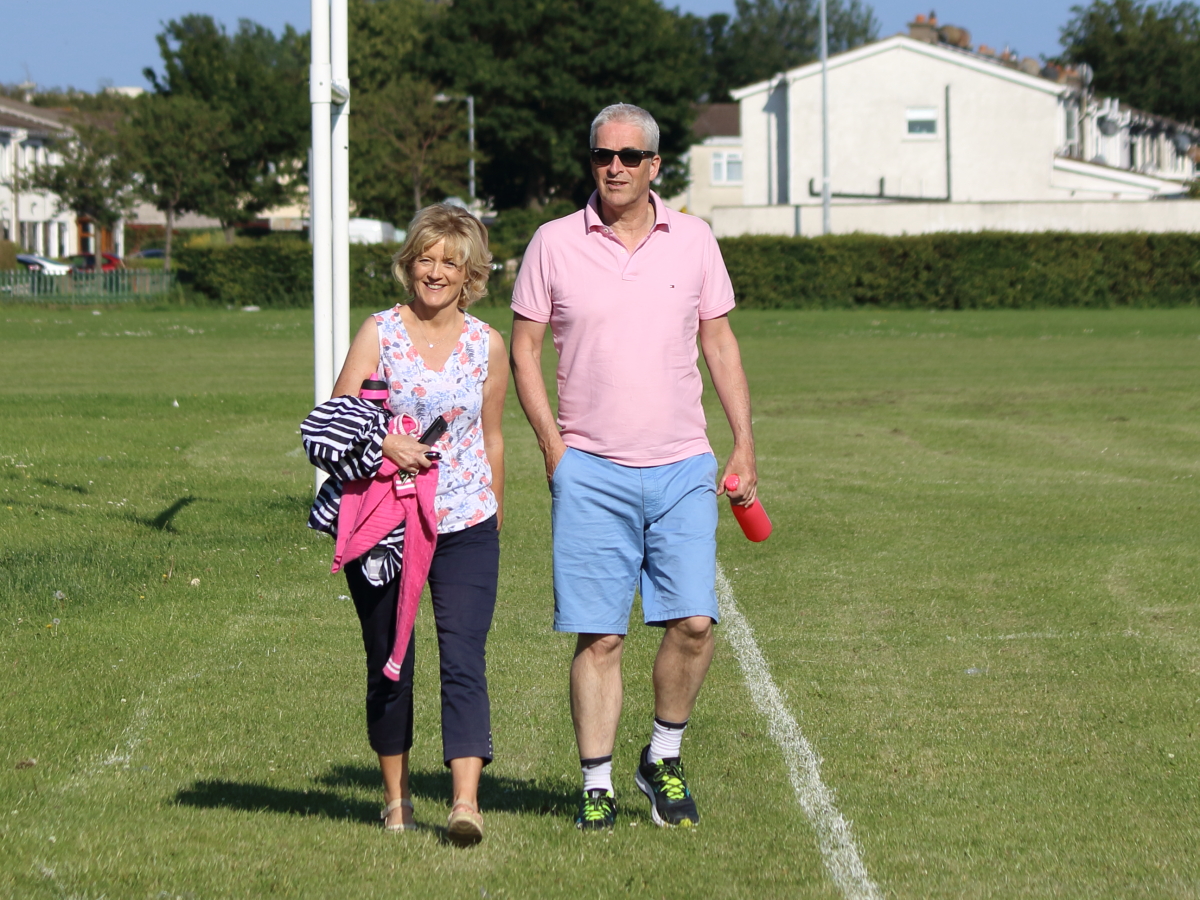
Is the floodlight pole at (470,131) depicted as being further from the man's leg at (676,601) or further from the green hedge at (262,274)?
the man's leg at (676,601)

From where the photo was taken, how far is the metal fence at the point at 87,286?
45.6 metres

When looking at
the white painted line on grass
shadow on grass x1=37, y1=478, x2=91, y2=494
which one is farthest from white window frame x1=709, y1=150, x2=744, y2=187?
the white painted line on grass

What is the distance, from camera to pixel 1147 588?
8.65m

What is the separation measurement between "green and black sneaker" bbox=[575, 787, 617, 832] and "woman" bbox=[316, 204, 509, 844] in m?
0.34

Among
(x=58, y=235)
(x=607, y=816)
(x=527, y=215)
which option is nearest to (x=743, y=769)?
(x=607, y=816)

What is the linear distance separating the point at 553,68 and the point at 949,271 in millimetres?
29685

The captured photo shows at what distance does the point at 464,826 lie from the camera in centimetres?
429

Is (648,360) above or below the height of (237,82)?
below

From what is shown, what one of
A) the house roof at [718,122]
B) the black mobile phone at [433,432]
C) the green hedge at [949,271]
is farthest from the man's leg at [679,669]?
the house roof at [718,122]

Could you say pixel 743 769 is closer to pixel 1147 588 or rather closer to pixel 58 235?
pixel 1147 588

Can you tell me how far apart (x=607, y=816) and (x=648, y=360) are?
1.43 m

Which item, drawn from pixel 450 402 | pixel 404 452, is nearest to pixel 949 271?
pixel 450 402

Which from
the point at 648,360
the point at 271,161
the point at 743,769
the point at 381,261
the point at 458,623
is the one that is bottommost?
the point at 743,769

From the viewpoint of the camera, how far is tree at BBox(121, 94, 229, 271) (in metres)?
56.2
